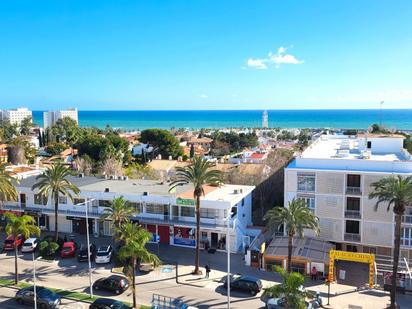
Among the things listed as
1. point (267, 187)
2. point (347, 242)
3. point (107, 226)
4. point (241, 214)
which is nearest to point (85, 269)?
point (107, 226)

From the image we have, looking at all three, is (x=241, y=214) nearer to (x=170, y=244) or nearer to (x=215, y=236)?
(x=215, y=236)

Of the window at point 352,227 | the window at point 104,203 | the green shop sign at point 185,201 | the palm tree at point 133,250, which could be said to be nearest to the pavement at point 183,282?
the palm tree at point 133,250

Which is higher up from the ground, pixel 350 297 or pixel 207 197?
pixel 207 197

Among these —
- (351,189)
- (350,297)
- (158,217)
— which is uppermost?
(351,189)

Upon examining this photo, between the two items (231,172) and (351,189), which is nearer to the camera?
(351,189)

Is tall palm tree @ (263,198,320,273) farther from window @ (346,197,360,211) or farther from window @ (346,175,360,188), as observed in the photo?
window @ (346,175,360,188)

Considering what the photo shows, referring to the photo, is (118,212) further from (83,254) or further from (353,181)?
(353,181)

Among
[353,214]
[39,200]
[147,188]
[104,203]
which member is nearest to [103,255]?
[104,203]
